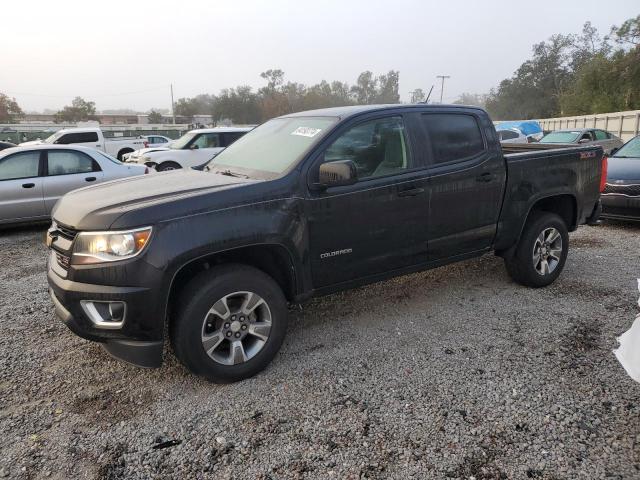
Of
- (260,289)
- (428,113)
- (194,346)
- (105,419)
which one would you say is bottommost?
(105,419)

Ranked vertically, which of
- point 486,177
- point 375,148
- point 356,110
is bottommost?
point 486,177

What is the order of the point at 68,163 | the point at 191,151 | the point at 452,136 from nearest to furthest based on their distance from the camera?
the point at 452,136 < the point at 68,163 < the point at 191,151

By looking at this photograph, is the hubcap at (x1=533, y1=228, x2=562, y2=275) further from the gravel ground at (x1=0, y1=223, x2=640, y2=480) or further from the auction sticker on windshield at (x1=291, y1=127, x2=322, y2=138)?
the auction sticker on windshield at (x1=291, y1=127, x2=322, y2=138)

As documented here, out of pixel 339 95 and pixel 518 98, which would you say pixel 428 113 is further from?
pixel 339 95

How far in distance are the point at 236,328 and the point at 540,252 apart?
3.31m

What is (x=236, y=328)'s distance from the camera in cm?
329

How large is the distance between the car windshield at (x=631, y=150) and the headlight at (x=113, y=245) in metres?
9.02

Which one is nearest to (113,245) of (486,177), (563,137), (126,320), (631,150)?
(126,320)

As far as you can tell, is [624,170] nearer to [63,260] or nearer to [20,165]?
[63,260]

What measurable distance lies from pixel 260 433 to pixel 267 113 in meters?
81.8

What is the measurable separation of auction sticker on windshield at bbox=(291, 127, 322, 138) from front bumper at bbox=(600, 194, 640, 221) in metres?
6.22

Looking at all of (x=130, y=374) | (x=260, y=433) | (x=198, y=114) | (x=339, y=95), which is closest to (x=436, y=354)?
(x=260, y=433)

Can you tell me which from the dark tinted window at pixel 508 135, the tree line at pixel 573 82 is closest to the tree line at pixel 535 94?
the tree line at pixel 573 82

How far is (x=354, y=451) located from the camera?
267 centimetres
